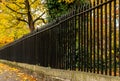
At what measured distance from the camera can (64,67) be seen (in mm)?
9516

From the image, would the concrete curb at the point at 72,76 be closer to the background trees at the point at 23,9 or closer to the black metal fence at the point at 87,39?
the black metal fence at the point at 87,39

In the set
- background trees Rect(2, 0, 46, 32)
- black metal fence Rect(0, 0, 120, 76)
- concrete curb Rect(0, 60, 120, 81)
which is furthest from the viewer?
background trees Rect(2, 0, 46, 32)

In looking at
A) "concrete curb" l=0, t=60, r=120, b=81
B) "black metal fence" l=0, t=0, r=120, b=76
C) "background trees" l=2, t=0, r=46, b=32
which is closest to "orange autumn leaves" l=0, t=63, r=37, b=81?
"concrete curb" l=0, t=60, r=120, b=81

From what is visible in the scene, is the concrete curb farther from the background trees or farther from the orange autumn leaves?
the background trees

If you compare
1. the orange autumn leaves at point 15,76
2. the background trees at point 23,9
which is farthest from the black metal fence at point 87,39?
the background trees at point 23,9

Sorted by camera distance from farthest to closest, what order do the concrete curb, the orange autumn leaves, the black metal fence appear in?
the orange autumn leaves → the black metal fence → the concrete curb

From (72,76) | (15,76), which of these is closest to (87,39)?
(72,76)

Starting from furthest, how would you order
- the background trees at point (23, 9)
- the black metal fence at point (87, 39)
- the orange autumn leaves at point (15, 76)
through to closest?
1. the background trees at point (23, 9)
2. the orange autumn leaves at point (15, 76)
3. the black metal fence at point (87, 39)

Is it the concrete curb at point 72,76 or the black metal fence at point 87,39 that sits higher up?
the black metal fence at point 87,39

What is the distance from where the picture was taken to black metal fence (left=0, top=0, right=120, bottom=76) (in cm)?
676

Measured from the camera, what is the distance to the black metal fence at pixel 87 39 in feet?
22.2

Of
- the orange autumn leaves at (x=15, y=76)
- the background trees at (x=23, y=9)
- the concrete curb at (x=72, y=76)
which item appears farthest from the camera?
the background trees at (x=23, y=9)

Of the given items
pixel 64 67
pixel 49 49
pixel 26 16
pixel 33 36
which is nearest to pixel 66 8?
pixel 33 36

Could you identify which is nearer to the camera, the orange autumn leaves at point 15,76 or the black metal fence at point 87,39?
the black metal fence at point 87,39
